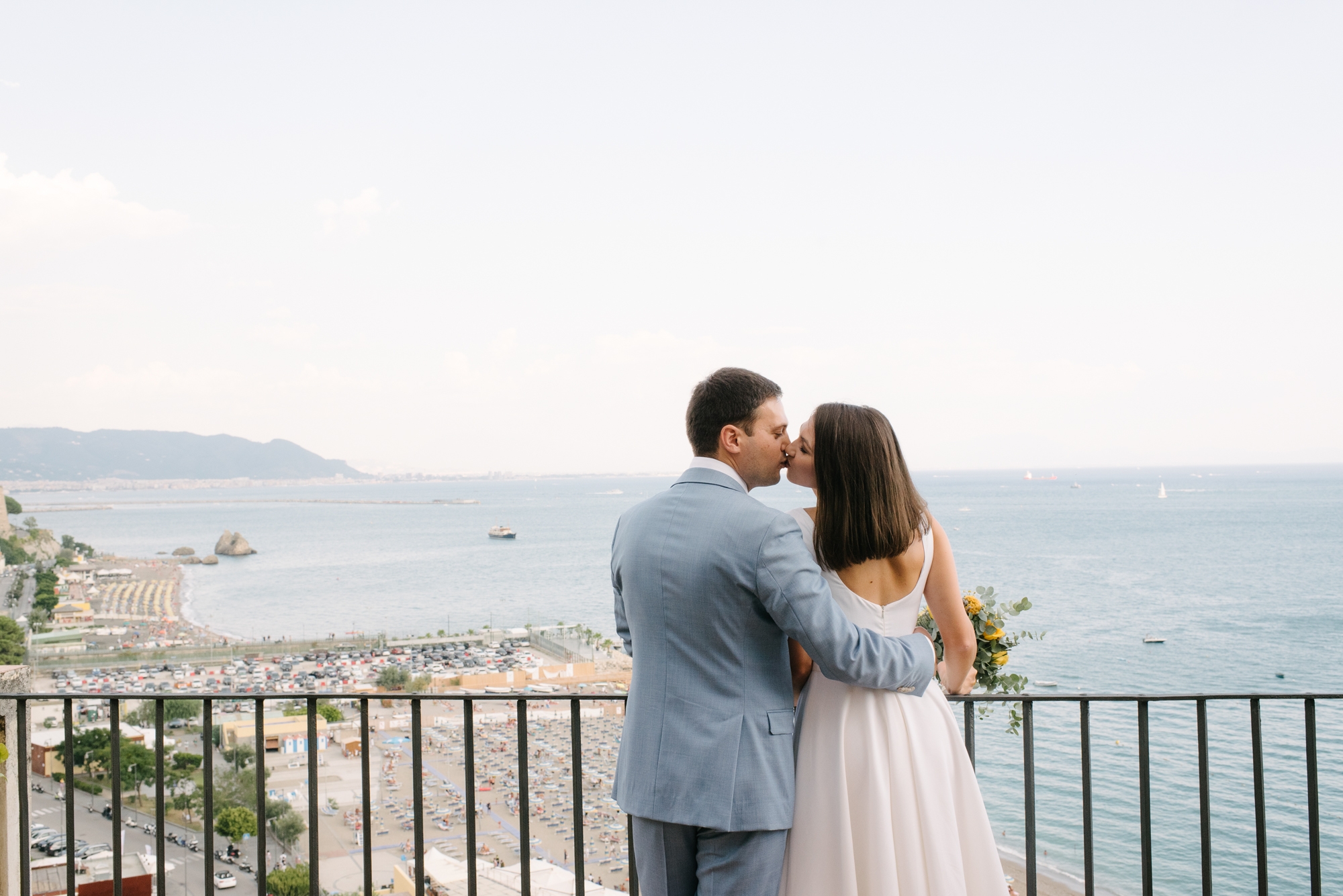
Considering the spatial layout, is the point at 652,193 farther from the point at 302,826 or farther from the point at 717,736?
the point at 717,736

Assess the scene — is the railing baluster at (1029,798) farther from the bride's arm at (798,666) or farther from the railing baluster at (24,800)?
the railing baluster at (24,800)

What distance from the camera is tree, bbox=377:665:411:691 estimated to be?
37.7m

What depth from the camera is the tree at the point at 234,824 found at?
24.3m

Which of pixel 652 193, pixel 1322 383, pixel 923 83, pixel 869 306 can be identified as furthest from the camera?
pixel 1322 383

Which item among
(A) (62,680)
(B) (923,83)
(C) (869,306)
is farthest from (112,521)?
(B) (923,83)

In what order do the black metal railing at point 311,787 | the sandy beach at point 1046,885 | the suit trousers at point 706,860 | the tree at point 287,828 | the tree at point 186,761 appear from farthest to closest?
the tree at point 186,761
the tree at point 287,828
the sandy beach at point 1046,885
the black metal railing at point 311,787
the suit trousers at point 706,860

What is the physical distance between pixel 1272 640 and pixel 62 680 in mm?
58056

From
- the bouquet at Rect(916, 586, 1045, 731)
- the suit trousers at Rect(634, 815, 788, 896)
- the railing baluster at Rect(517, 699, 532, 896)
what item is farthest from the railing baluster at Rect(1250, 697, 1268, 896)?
the railing baluster at Rect(517, 699, 532, 896)

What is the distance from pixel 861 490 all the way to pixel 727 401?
13.5 inches

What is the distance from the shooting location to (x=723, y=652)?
1.53 m

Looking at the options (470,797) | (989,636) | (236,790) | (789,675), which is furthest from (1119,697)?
(236,790)

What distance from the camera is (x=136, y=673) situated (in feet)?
138

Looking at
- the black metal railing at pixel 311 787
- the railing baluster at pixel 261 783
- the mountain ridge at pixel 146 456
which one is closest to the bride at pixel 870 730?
the black metal railing at pixel 311 787

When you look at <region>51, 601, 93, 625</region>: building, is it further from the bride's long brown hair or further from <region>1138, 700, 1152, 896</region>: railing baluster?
the bride's long brown hair
